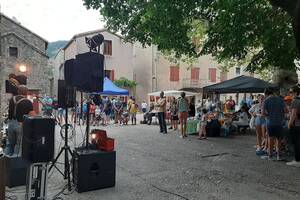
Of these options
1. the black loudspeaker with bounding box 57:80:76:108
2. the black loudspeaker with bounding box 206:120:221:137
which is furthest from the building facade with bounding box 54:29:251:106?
the black loudspeaker with bounding box 57:80:76:108

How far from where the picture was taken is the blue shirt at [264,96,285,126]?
8.41 metres

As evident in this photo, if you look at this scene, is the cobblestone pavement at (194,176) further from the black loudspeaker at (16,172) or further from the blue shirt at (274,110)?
the blue shirt at (274,110)

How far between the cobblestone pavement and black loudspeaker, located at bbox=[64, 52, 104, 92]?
1.74 metres

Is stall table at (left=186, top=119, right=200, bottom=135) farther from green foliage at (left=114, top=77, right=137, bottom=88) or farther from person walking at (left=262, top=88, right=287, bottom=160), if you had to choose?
green foliage at (left=114, top=77, right=137, bottom=88)

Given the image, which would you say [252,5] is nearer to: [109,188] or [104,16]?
[104,16]

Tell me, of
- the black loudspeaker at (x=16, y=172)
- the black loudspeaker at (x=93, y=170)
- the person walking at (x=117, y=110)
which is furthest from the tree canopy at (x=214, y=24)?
the person walking at (x=117, y=110)

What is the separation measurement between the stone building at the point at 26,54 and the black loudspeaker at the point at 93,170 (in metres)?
29.2

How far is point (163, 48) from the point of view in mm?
13977

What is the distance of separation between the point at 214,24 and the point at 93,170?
922 centimetres

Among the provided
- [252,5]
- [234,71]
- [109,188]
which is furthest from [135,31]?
[234,71]

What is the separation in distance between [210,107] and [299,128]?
27.6 feet

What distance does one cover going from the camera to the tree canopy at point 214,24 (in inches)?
468

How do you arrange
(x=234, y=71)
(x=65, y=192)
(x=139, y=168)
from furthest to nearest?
1. (x=234, y=71)
2. (x=139, y=168)
3. (x=65, y=192)

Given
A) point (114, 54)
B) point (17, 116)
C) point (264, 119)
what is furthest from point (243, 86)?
point (114, 54)
